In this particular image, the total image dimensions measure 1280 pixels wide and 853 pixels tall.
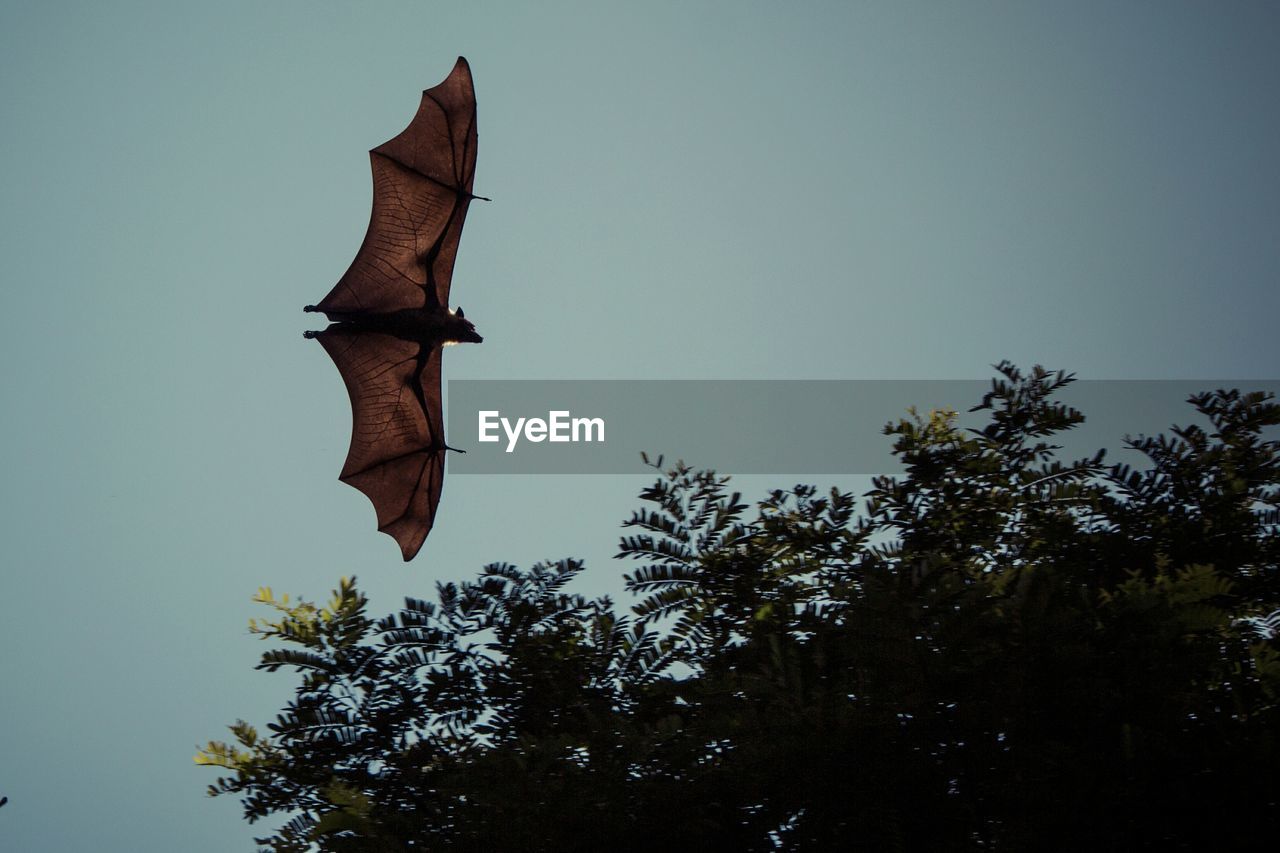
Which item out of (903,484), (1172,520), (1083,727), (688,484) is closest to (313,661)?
(688,484)

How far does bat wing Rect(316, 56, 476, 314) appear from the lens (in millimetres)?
10336

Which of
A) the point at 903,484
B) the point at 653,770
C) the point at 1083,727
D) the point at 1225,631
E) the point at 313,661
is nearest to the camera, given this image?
the point at 1083,727

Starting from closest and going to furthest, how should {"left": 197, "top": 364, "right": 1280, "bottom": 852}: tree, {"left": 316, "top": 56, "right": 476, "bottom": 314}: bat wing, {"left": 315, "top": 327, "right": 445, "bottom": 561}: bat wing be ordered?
1. {"left": 197, "top": 364, "right": 1280, "bottom": 852}: tree
2. {"left": 316, "top": 56, "right": 476, "bottom": 314}: bat wing
3. {"left": 315, "top": 327, "right": 445, "bottom": 561}: bat wing

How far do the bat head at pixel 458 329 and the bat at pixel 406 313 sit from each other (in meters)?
0.01

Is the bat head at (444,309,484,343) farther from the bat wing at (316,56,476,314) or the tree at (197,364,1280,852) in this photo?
the tree at (197,364,1280,852)

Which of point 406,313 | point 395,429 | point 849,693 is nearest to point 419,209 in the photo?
point 406,313

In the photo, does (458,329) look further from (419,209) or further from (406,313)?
(419,209)

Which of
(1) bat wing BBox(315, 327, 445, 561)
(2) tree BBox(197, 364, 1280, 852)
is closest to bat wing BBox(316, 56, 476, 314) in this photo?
(1) bat wing BBox(315, 327, 445, 561)

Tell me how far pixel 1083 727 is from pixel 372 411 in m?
8.27

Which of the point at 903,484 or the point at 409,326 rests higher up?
the point at 409,326

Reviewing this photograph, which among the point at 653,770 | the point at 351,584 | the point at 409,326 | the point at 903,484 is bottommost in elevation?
the point at 653,770

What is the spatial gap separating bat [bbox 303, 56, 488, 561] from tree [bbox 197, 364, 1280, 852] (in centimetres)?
436

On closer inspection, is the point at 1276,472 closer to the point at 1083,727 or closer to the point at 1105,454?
the point at 1105,454

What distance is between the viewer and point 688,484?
654 cm
